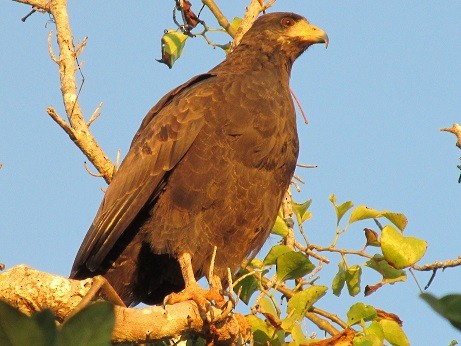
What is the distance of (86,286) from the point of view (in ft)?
9.81

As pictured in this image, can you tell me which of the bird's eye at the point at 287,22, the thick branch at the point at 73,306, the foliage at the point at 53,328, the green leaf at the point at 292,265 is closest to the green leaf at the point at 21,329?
the foliage at the point at 53,328

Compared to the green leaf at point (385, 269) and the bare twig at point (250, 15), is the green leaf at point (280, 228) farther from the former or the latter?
the bare twig at point (250, 15)

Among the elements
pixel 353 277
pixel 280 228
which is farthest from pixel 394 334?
pixel 280 228

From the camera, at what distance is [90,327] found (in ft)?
2.75

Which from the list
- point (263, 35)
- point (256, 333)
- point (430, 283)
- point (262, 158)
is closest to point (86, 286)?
point (256, 333)

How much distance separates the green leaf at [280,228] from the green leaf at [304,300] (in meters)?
1.07

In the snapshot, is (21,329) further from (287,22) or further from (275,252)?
(287,22)

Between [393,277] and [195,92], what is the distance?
6.81 ft

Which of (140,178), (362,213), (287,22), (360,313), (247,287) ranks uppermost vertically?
(287,22)

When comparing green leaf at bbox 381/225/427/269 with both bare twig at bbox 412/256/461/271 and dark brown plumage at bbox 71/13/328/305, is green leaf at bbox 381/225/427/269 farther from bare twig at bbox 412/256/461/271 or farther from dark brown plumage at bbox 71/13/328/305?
dark brown plumage at bbox 71/13/328/305

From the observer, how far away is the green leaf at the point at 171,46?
17.9 ft

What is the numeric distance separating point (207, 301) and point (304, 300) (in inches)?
22.4

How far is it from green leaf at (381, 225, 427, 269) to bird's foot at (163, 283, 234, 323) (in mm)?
928

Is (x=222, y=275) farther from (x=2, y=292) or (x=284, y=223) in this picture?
(x=2, y=292)
